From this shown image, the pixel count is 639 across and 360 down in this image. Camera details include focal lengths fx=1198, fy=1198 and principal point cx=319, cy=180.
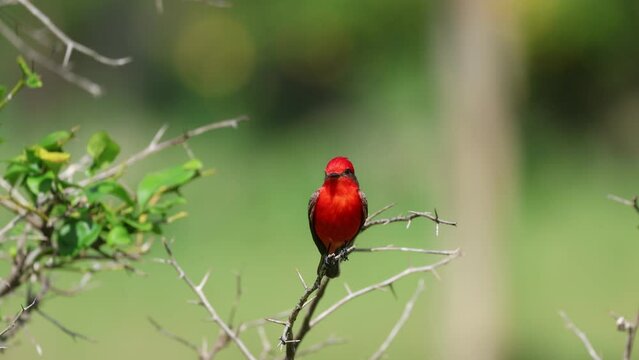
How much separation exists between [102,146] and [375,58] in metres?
19.3

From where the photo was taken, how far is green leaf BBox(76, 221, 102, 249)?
331cm

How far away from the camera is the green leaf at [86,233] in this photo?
3.31 metres

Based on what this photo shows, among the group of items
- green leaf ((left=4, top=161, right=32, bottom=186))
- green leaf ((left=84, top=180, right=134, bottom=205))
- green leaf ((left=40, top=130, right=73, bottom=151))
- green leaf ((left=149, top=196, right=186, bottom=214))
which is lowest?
green leaf ((left=149, top=196, right=186, bottom=214))

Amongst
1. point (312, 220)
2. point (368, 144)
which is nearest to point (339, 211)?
point (312, 220)

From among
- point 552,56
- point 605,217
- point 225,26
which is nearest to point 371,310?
point 605,217

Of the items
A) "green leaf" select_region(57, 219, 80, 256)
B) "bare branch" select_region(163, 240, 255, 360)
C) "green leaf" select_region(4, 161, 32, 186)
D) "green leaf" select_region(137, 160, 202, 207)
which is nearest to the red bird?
"green leaf" select_region(137, 160, 202, 207)

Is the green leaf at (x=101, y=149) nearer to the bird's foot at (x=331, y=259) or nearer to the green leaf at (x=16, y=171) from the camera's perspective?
the green leaf at (x=16, y=171)

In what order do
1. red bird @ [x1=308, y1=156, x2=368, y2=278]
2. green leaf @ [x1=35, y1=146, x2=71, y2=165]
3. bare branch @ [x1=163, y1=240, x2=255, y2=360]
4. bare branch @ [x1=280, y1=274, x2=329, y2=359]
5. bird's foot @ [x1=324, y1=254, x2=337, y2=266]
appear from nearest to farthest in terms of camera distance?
bare branch @ [x1=280, y1=274, x2=329, y2=359] < bare branch @ [x1=163, y1=240, x2=255, y2=360] < green leaf @ [x1=35, y1=146, x2=71, y2=165] < bird's foot @ [x1=324, y1=254, x2=337, y2=266] < red bird @ [x1=308, y1=156, x2=368, y2=278]

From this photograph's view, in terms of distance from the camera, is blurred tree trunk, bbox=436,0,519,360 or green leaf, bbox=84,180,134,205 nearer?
green leaf, bbox=84,180,134,205

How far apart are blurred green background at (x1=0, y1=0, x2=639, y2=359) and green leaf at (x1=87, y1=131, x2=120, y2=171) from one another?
787 centimetres

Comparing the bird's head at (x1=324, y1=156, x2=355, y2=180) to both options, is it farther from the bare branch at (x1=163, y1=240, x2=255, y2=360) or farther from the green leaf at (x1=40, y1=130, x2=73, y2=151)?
the green leaf at (x1=40, y1=130, x2=73, y2=151)

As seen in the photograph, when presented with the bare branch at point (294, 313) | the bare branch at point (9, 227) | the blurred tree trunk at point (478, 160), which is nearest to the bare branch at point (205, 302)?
the bare branch at point (294, 313)

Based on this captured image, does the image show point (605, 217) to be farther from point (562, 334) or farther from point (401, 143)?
point (562, 334)

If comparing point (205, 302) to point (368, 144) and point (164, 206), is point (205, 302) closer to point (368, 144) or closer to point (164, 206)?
point (164, 206)
